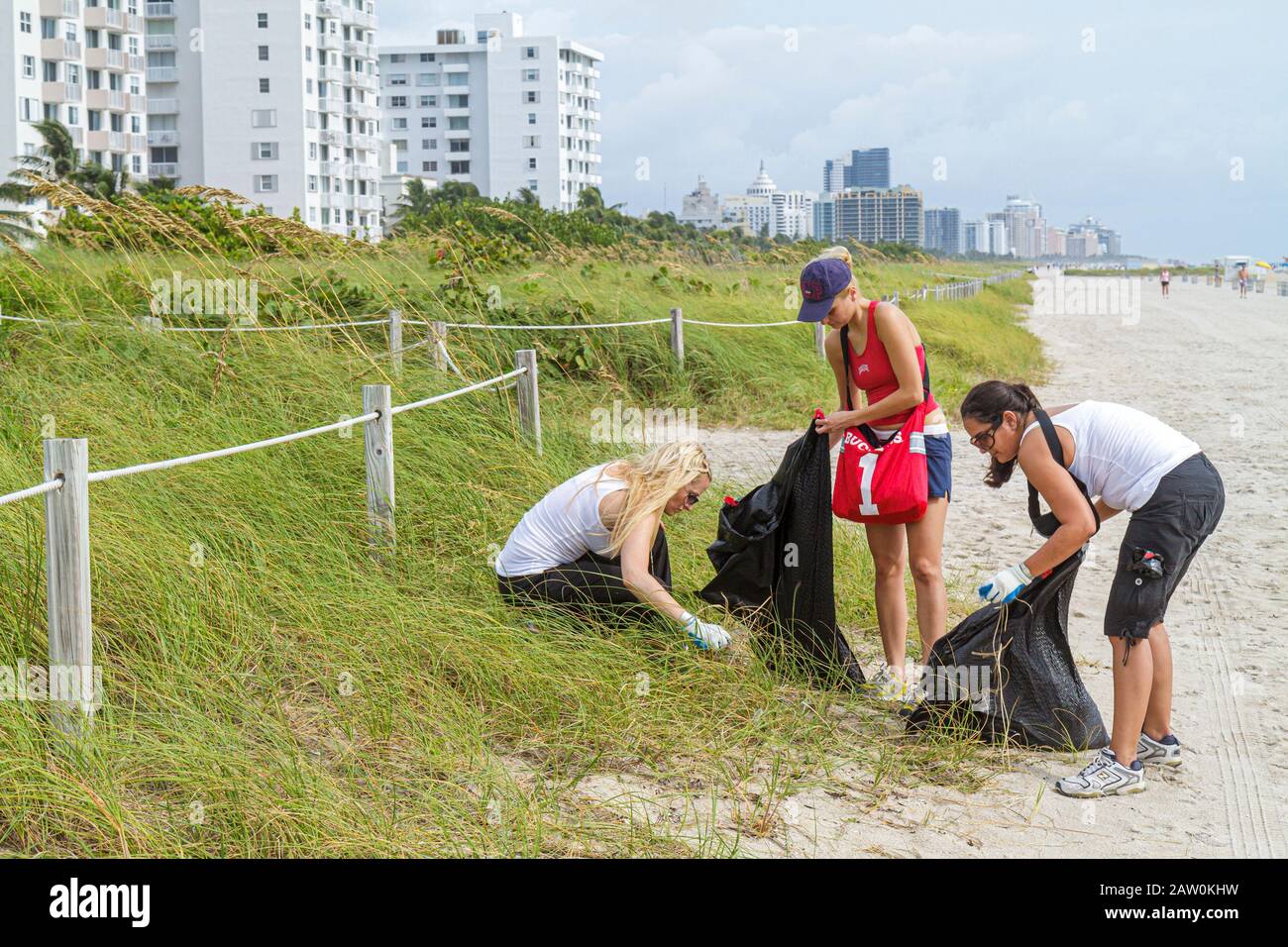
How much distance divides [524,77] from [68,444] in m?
102

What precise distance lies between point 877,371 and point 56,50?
6056 cm

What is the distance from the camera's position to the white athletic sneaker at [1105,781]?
3.76 metres

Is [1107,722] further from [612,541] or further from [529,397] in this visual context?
[529,397]

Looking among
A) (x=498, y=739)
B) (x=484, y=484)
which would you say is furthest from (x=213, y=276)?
(x=498, y=739)

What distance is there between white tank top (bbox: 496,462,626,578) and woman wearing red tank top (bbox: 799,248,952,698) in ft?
2.71

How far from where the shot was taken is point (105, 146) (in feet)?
203

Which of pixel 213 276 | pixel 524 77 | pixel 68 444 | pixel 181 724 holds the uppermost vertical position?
pixel 524 77

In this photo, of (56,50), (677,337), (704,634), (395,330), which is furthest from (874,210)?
(704,634)

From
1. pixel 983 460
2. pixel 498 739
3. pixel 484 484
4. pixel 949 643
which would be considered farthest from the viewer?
pixel 983 460

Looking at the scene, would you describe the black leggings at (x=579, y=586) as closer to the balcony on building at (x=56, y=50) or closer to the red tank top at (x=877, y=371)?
the red tank top at (x=877, y=371)

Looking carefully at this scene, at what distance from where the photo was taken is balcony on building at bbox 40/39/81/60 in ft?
183

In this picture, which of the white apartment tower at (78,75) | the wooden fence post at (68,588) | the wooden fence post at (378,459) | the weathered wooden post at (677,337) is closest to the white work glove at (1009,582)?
the wooden fence post at (378,459)

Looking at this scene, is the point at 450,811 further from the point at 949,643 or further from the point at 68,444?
the point at 949,643

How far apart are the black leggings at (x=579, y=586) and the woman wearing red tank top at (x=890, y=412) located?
797mm
